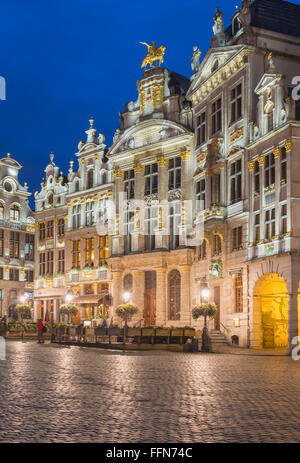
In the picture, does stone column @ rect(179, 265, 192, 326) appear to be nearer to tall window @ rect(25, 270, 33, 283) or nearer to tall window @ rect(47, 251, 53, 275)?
tall window @ rect(47, 251, 53, 275)

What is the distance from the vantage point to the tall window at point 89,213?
5631cm

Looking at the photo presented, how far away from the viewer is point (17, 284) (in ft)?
233

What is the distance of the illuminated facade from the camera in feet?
229

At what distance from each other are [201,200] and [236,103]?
7317mm

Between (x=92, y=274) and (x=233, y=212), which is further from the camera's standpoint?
(x=92, y=274)

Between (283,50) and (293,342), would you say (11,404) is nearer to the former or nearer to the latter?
(293,342)

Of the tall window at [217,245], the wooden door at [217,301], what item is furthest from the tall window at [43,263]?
the wooden door at [217,301]

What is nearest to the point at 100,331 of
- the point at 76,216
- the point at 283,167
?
the point at 283,167

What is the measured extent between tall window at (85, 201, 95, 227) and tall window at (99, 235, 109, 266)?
2177 millimetres

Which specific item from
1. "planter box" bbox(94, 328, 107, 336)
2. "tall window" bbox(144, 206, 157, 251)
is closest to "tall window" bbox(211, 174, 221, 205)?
"tall window" bbox(144, 206, 157, 251)

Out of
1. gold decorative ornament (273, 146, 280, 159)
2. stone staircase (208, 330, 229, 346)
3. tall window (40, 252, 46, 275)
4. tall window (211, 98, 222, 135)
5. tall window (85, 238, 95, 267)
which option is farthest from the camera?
tall window (40, 252, 46, 275)

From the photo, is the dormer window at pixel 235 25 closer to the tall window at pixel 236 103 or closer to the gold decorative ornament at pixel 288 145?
the tall window at pixel 236 103
